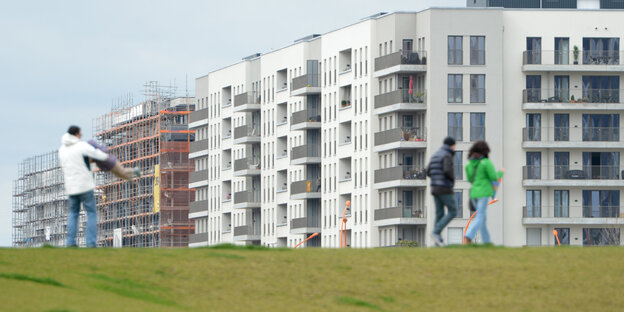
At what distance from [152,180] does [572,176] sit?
61.5 metres

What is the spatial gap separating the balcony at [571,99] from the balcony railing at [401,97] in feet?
26.6

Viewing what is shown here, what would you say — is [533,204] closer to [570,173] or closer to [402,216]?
[570,173]

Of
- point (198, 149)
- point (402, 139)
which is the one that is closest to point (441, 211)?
point (402, 139)

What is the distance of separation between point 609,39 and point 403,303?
4073 inches

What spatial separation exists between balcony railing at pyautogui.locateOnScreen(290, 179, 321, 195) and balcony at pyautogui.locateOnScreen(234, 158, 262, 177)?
1060 cm

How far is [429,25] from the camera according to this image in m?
126

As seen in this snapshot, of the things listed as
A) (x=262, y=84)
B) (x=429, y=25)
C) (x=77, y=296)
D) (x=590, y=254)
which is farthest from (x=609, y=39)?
(x=77, y=296)

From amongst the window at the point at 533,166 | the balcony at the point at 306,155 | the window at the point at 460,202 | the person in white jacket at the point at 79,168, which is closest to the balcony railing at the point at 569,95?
the window at the point at 533,166

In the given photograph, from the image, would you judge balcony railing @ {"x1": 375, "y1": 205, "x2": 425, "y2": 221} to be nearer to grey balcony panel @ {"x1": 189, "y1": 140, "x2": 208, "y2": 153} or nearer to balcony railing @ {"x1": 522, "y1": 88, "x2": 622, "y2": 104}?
balcony railing @ {"x1": 522, "y1": 88, "x2": 622, "y2": 104}

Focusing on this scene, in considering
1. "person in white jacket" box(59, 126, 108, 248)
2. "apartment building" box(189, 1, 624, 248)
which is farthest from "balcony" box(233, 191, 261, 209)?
"person in white jacket" box(59, 126, 108, 248)

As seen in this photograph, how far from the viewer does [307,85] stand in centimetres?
14088

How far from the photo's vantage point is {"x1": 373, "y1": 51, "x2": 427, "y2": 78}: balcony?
126688mm

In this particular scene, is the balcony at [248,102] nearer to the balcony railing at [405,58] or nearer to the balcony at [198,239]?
the balcony at [198,239]

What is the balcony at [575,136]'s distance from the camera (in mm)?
125812
